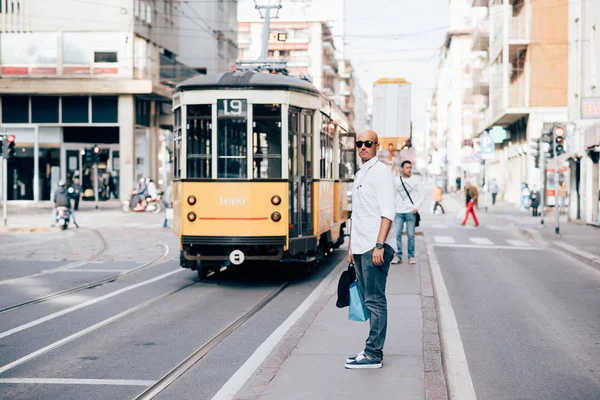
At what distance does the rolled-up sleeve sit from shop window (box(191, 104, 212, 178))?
21.4 feet

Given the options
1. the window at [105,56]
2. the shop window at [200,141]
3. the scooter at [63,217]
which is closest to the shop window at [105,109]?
the window at [105,56]

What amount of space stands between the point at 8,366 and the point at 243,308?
408cm

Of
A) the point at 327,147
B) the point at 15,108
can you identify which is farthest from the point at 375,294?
the point at 15,108

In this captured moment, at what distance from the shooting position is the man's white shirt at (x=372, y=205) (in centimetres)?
682

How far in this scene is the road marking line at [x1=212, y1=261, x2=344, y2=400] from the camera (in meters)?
6.40

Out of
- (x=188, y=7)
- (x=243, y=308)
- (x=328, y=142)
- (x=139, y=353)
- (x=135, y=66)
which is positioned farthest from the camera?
(x=188, y=7)

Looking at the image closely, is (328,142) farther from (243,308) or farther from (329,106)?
(243,308)

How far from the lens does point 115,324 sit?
984 centimetres

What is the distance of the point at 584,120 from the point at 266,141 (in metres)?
22.5

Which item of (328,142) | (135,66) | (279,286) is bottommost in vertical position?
(279,286)

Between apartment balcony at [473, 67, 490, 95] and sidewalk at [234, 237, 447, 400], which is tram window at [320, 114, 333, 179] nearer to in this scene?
sidewalk at [234, 237, 447, 400]

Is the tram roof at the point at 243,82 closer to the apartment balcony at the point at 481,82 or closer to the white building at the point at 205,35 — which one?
the white building at the point at 205,35

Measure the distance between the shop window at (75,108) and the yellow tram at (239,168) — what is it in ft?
104

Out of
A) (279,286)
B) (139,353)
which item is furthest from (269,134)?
(139,353)
